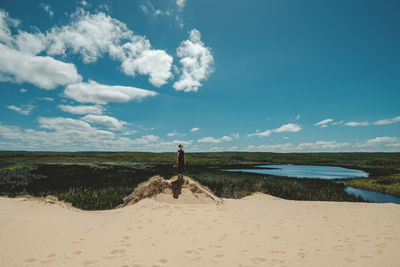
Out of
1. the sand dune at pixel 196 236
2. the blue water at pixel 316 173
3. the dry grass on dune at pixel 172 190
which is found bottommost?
the blue water at pixel 316 173

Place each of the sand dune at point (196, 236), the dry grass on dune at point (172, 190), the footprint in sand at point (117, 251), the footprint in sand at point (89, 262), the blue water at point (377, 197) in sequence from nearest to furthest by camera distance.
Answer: the footprint in sand at point (89, 262), the sand dune at point (196, 236), the footprint in sand at point (117, 251), the dry grass on dune at point (172, 190), the blue water at point (377, 197)

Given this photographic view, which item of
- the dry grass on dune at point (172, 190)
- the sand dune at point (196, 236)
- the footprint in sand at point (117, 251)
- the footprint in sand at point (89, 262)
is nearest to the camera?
the footprint in sand at point (89, 262)

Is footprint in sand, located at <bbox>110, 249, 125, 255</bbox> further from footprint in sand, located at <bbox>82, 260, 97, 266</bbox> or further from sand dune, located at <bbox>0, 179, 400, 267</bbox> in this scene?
footprint in sand, located at <bbox>82, 260, 97, 266</bbox>

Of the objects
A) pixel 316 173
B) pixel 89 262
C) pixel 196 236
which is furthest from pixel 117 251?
pixel 316 173

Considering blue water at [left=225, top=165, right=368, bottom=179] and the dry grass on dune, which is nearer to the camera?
the dry grass on dune

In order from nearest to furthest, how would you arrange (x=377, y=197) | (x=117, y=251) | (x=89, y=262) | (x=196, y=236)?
(x=89, y=262), (x=117, y=251), (x=196, y=236), (x=377, y=197)

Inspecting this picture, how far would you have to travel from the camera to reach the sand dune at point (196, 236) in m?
6.28

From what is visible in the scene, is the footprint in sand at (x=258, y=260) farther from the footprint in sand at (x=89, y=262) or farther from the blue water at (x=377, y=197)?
the blue water at (x=377, y=197)

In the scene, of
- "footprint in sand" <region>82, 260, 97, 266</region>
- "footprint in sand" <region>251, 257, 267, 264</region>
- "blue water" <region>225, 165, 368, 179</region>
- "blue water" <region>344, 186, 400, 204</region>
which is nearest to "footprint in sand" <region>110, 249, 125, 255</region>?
"footprint in sand" <region>82, 260, 97, 266</region>

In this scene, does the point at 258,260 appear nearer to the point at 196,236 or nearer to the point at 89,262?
the point at 196,236

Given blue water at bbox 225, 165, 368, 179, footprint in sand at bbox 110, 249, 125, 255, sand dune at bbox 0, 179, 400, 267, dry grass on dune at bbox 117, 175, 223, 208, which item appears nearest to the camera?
sand dune at bbox 0, 179, 400, 267

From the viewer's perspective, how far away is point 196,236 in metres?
8.38

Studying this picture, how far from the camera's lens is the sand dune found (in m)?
6.28

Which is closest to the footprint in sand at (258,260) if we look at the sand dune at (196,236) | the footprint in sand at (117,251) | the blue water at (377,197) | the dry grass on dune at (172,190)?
the sand dune at (196,236)
